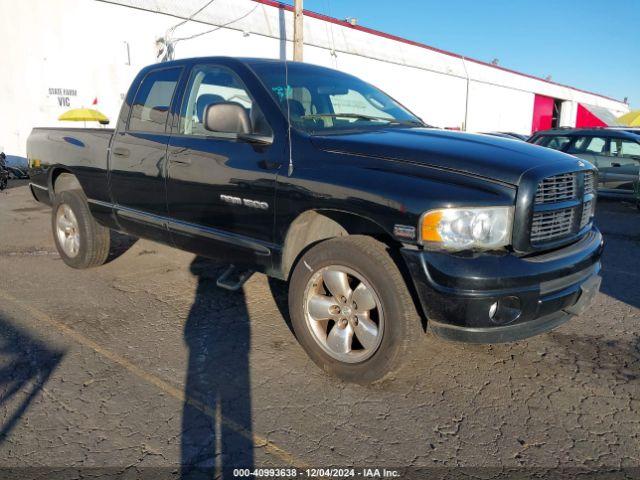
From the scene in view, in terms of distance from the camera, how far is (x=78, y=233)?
5.05 meters

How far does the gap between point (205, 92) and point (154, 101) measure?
24.7 inches

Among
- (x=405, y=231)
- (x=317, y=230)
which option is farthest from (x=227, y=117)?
(x=405, y=231)

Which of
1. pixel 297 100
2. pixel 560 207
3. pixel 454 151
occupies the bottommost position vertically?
pixel 560 207

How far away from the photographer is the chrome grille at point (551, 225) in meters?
2.72

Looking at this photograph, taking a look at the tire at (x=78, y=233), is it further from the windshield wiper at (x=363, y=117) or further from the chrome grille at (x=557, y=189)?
the chrome grille at (x=557, y=189)

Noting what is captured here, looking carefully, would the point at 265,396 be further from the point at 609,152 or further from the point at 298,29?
the point at 298,29

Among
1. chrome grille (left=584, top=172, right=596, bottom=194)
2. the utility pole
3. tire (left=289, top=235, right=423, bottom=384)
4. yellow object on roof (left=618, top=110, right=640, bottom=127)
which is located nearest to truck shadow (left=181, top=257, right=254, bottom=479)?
tire (left=289, top=235, right=423, bottom=384)

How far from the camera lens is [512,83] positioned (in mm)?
37031

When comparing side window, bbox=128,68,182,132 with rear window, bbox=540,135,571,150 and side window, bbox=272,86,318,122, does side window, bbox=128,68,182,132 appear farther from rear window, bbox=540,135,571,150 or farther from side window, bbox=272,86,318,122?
rear window, bbox=540,135,571,150

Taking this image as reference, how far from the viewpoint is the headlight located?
2.54 meters

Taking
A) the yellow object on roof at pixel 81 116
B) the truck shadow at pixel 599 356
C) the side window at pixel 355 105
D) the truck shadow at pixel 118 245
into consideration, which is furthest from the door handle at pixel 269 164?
the yellow object on roof at pixel 81 116

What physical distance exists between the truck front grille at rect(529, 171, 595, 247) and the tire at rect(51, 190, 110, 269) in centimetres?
410

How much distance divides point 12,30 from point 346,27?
13347mm

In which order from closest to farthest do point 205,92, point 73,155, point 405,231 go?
point 405,231, point 205,92, point 73,155
